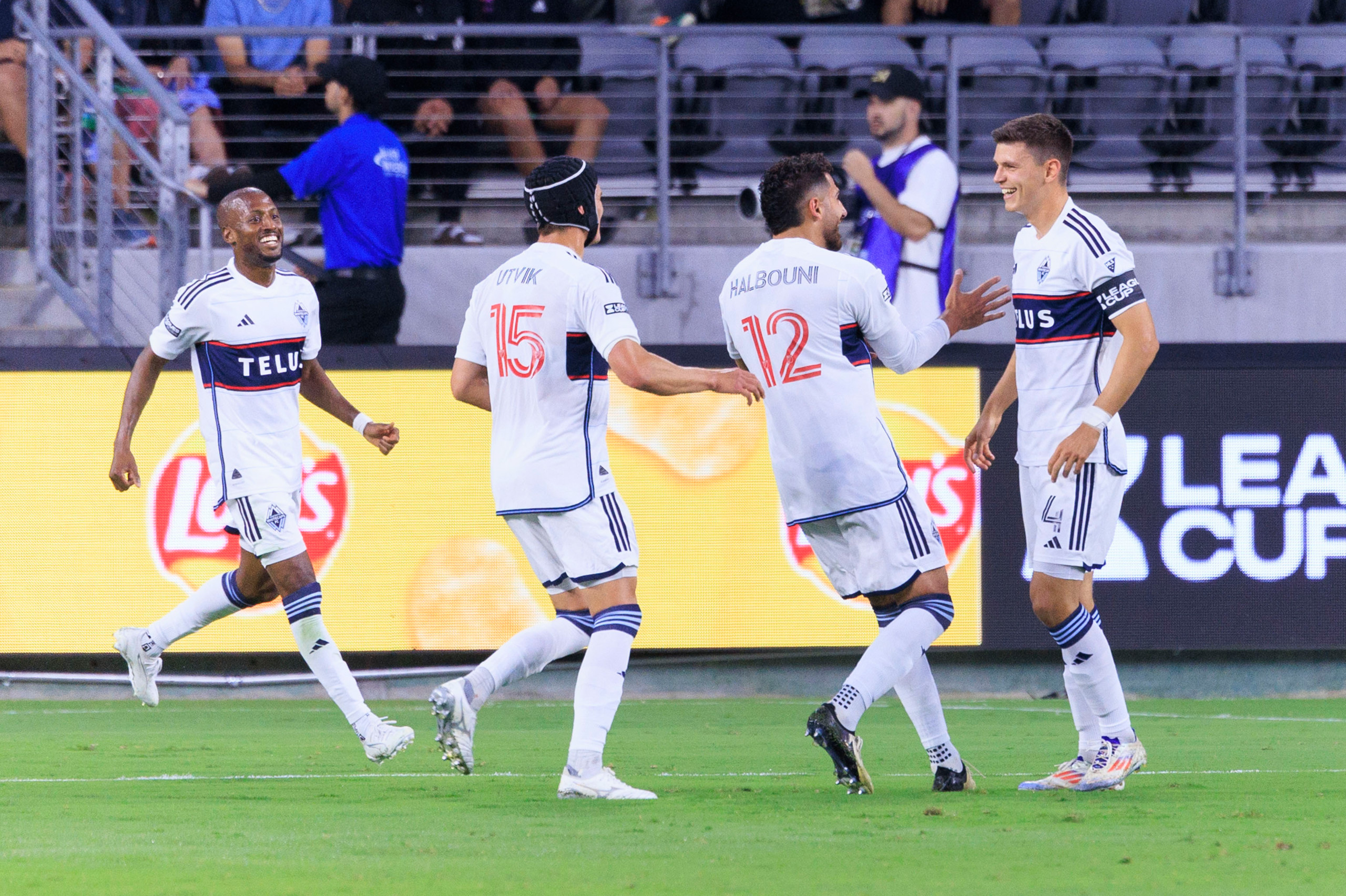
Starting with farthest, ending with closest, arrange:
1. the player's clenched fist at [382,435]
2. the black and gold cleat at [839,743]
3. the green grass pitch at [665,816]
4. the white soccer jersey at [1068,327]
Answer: the player's clenched fist at [382,435]
the white soccer jersey at [1068,327]
the black and gold cleat at [839,743]
the green grass pitch at [665,816]

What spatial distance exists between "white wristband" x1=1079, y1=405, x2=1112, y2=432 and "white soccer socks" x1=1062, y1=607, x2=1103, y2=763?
0.79 m

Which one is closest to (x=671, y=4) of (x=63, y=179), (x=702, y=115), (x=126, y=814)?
(x=702, y=115)

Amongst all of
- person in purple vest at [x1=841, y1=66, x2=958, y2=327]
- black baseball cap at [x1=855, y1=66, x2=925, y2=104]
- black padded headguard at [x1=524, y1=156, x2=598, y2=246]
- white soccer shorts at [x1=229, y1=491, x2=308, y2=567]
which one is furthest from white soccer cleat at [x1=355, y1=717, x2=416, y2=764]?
black baseball cap at [x1=855, y1=66, x2=925, y2=104]

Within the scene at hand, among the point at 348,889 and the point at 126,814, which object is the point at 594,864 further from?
the point at 126,814

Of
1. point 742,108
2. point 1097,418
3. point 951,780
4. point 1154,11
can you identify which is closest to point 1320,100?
point 1154,11

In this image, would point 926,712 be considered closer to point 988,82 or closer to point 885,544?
point 885,544

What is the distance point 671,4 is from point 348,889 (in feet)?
35.2

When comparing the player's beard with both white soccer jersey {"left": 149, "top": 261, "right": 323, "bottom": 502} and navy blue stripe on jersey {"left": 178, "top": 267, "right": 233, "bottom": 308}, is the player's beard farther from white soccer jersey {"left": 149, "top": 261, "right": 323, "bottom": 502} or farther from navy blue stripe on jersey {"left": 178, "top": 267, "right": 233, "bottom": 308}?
navy blue stripe on jersey {"left": 178, "top": 267, "right": 233, "bottom": 308}

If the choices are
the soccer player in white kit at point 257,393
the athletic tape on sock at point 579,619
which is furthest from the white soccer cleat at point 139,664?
the athletic tape on sock at point 579,619

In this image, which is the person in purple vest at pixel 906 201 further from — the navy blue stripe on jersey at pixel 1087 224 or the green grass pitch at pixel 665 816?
the navy blue stripe on jersey at pixel 1087 224

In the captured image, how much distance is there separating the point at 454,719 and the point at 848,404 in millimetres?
1715

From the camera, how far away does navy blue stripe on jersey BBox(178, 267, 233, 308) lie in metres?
7.46

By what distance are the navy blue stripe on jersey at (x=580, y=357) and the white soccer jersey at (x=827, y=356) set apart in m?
0.53

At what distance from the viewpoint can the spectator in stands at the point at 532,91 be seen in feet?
41.4
